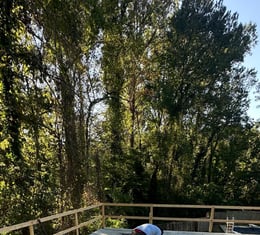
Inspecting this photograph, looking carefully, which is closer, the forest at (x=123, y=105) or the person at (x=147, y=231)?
the person at (x=147, y=231)

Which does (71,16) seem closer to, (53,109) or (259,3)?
(53,109)

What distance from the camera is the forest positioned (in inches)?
251

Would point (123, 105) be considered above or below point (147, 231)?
above

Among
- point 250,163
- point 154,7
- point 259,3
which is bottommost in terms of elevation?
point 250,163

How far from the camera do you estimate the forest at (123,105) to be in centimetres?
638

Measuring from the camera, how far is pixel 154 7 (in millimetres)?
13805

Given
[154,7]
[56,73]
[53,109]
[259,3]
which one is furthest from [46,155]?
[154,7]

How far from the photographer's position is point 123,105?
14227mm

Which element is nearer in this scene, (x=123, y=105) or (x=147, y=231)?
(x=147, y=231)

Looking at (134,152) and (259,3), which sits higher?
(259,3)

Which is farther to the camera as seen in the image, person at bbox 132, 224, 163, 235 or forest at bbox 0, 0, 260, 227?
forest at bbox 0, 0, 260, 227

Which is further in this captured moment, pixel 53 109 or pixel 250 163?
pixel 250 163

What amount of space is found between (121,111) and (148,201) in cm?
418

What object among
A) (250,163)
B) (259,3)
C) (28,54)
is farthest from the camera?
(250,163)
